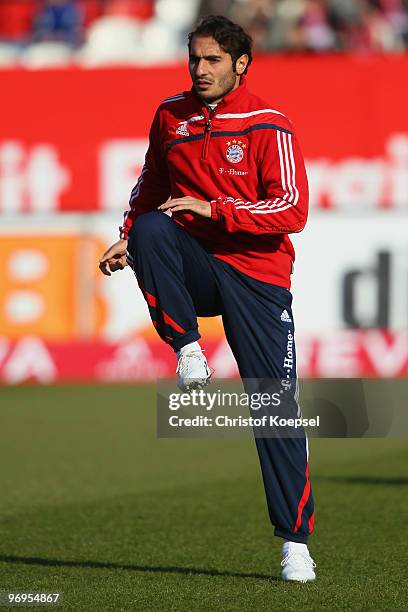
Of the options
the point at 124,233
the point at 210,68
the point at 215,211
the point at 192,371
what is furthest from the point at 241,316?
the point at 210,68

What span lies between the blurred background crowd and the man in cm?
1155

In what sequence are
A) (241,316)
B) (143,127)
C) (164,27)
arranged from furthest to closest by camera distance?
(164,27)
(143,127)
(241,316)

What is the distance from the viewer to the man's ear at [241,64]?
19.2 feet

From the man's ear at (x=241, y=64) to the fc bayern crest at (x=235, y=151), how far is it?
1.03ft

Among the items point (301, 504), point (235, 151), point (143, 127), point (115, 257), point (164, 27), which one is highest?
point (164, 27)

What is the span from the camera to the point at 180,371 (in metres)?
5.79

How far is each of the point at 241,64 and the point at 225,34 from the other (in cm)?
15

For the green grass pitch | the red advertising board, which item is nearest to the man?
the green grass pitch

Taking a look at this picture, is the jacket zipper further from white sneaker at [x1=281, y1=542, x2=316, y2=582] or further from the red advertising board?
the red advertising board

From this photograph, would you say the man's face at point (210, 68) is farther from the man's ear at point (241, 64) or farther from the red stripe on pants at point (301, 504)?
the red stripe on pants at point (301, 504)

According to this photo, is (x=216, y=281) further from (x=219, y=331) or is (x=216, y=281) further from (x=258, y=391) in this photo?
(x=219, y=331)

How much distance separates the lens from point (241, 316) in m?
5.87

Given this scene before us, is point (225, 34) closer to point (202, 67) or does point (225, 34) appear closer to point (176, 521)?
point (202, 67)

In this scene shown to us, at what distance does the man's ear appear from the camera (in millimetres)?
5852
